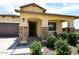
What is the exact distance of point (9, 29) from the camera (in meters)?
28.2

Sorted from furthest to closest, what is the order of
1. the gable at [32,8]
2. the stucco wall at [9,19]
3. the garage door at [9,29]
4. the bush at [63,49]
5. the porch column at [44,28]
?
the garage door at [9,29] < the stucco wall at [9,19] < the gable at [32,8] < the porch column at [44,28] < the bush at [63,49]

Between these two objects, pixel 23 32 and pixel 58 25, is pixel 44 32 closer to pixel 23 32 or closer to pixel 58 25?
pixel 23 32

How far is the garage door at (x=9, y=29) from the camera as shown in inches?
1095

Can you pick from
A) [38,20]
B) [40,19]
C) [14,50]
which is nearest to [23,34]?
[40,19]

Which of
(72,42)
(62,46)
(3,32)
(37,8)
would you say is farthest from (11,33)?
(62,46)

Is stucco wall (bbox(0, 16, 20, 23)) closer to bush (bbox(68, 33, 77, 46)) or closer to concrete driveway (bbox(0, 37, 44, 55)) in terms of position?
concrete driveway (bbox(0, 37, 44, 55))

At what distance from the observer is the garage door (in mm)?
27812

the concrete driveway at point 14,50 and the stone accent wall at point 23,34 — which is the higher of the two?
the stone accent wall at point 23,34

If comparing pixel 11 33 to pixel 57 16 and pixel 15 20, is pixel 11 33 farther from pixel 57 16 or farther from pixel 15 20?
pixel 57 16

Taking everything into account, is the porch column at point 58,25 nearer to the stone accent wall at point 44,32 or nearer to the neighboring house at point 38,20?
the neighboring house at point 38,20

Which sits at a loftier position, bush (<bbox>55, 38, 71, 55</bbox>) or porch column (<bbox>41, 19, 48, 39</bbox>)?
porch column (<bbox>41, 19, 48, 39</bbox>)

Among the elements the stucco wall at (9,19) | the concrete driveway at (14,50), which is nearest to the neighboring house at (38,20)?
the concrete driveway at (14,50)

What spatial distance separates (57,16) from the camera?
56.5 feet

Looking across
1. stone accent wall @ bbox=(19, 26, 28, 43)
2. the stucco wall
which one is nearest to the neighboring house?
stone accent wall @ bbox=(19, 26, 28, 43)
